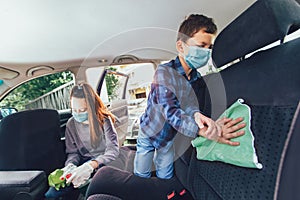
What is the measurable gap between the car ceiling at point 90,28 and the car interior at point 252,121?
0.10 feet

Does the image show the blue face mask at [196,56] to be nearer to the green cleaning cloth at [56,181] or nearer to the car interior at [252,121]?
the car interior at [252,121]

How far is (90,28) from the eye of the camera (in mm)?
1384

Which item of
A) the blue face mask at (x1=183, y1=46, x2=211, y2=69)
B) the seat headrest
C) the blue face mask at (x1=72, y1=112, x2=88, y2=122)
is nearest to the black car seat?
the blue face mask at (x1=72, y1=112, x2=88, y2=122)

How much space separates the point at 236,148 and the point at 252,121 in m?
0.09

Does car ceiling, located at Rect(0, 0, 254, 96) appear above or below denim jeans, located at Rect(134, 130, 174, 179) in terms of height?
above

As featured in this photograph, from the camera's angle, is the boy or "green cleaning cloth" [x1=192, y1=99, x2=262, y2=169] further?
the boy

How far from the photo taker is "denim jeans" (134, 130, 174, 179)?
1.01 metres

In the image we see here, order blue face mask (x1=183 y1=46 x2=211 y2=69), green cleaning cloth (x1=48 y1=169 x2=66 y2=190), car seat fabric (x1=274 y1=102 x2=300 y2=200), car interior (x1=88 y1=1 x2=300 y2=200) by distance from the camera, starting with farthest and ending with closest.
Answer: green cleaning cloth (x1=48 y1=169 x2=66 y2=190)
blue face mask (x1=183 y1=46 x2=211 y2=69)
car interior (x1=88 y1=1 x2=300 y2=200)
car seat fabric (x1=274 y1=102 x2=300 y2=200)

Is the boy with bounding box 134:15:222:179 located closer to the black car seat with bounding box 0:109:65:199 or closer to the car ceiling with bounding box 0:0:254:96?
the car ceiling with bounding box 0:0:254:96

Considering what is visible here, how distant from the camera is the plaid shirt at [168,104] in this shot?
90 centimetres

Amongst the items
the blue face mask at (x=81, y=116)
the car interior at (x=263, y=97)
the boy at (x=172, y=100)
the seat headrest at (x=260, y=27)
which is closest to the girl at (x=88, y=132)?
the blue face mask at (x=81, y=116)

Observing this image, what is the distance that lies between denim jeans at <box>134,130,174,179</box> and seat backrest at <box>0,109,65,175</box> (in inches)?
27.2

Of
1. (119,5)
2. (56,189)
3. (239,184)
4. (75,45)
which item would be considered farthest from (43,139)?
(239,184)

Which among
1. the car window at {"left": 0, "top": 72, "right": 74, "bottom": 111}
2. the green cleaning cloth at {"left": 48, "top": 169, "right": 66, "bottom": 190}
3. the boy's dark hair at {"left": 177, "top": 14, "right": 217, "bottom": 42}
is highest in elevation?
the boy's dark hair at {"left": 177, "top": 14, "right": 217, "bottom": 42}
